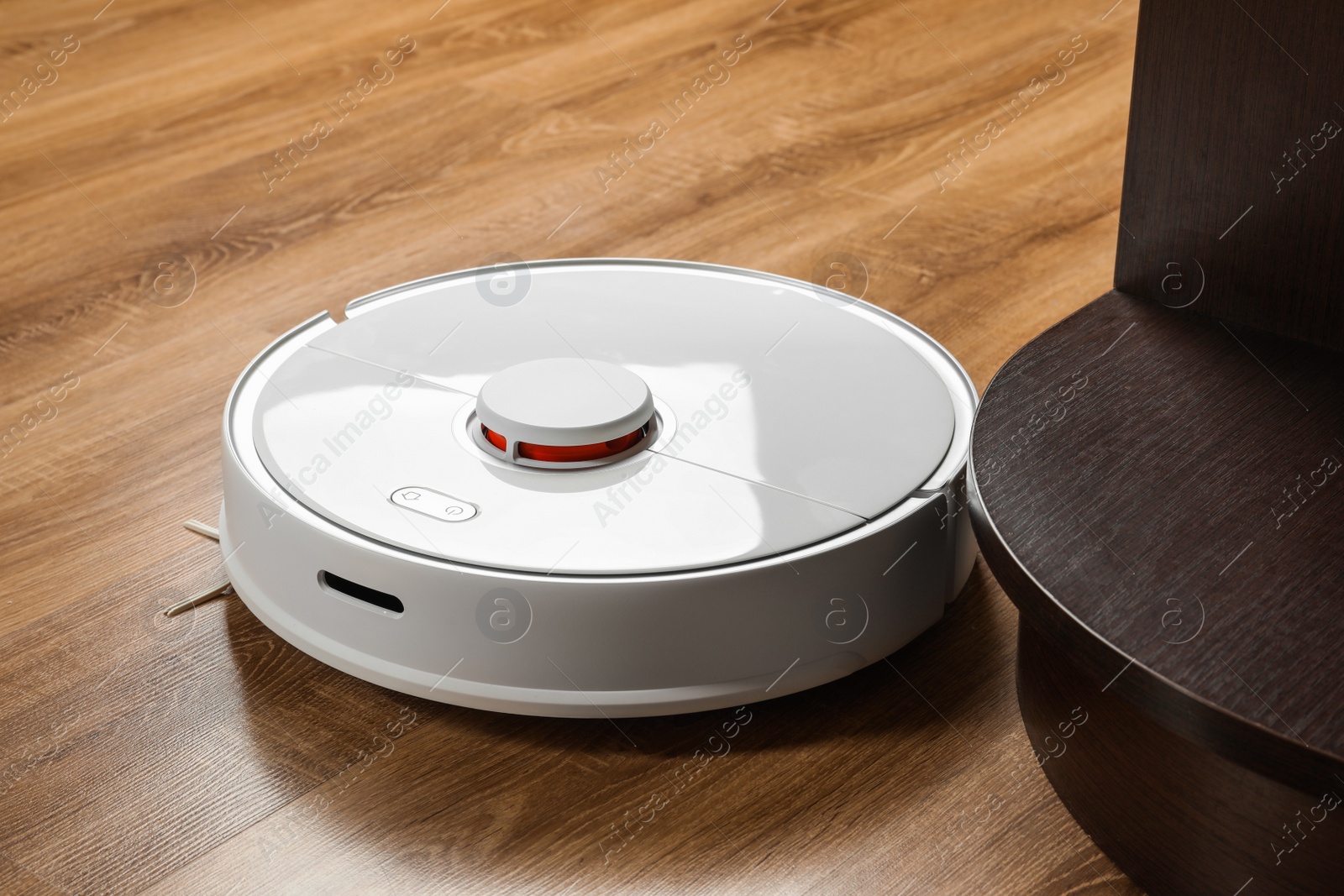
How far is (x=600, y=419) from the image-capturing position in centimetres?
84

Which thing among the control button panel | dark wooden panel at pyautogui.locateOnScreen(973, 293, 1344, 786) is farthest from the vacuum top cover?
dark wooden panel at pyautogui.locateOnScreen(973, 293, 1344, 786)

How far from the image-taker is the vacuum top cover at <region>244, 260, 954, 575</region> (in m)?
0.78

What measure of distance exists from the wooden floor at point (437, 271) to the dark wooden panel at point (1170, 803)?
0.10ft

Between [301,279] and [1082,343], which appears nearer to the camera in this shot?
[1082,343]

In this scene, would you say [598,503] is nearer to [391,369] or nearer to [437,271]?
[391,369]

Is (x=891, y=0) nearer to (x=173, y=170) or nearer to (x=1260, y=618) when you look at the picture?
(x=173, y=170)

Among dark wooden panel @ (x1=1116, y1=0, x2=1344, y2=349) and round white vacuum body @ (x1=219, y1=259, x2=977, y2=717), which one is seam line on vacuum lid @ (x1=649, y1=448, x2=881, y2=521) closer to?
round white vacuum body @ (x1=219, y1=259, x2=977, y2=717)

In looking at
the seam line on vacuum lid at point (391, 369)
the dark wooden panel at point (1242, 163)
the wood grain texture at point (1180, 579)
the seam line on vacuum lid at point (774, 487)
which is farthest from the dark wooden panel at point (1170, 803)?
the seam line on vacuum lid at point (391, 369)

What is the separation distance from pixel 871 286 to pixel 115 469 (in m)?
0.76

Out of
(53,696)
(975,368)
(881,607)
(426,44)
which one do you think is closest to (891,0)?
(426,44)

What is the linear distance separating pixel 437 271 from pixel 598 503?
2.27ft

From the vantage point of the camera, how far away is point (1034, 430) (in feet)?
2.42

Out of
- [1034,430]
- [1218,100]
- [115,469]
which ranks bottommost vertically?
[115,469]

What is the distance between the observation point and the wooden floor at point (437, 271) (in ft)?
2.39
